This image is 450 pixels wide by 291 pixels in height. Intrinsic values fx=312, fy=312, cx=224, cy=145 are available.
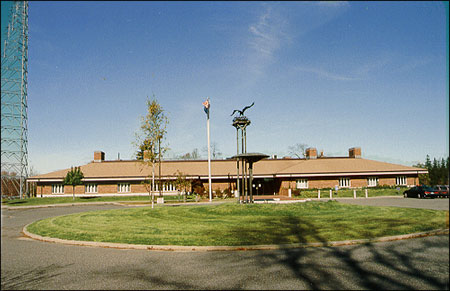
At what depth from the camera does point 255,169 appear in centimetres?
4188

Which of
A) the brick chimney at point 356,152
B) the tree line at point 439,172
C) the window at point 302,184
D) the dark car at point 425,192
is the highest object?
the brick chimney at point 356,152

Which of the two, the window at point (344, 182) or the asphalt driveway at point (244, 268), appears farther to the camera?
the window at point (344, 182)

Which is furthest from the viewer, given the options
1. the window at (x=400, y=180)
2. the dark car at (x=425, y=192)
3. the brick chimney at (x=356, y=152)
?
the brick chimney at (x=356, y=152)

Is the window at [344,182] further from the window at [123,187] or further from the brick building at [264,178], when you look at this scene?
the window at [123,187]

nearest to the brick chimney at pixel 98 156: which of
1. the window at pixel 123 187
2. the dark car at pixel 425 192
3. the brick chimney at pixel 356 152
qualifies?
the window at pixel 123 187

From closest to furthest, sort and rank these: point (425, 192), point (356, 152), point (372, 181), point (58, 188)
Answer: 1. point (425, 192)
2. point (58, 188)
3. point (372, 181)
4. point (356, 152)

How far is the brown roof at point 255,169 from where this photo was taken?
126ft

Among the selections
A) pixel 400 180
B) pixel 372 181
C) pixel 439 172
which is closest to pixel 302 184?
pixel 372 181

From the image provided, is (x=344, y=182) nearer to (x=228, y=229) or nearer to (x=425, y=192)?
(x=425, y=192)

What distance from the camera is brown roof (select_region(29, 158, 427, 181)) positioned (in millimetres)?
38406

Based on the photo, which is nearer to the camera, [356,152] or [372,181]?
[372,181]

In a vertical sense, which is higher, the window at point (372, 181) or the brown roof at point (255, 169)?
the brown roof at point (255, 169)

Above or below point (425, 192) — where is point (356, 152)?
above

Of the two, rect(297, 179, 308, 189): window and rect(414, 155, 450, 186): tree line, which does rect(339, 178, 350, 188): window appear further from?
rect(414, 155, 450, 186): tree line
